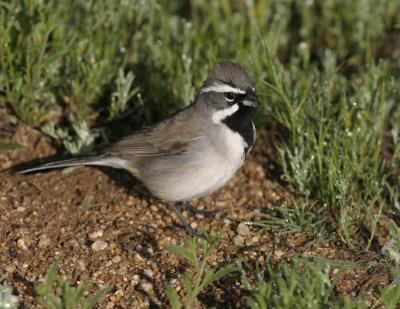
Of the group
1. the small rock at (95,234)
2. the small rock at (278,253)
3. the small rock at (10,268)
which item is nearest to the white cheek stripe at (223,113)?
the small rock at (278,253)

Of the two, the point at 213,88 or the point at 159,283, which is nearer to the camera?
the point at 159,283

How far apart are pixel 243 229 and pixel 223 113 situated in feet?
3.25

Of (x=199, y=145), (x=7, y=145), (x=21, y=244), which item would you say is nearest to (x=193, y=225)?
(x=199, y=145)

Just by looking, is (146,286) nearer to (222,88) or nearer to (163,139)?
(163,139)

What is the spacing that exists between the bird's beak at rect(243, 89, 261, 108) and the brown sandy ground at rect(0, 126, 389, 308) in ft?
3.19

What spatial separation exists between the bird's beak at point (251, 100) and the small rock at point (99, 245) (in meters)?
1.62

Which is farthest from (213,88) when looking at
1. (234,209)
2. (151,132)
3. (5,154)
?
(5,154)

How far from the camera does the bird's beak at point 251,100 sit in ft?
18.7

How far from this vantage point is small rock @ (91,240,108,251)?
5505 millimetres

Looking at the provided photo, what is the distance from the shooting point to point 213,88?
5.89 metres

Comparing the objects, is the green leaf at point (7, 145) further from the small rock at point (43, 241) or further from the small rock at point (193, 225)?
the small rock at point (193, 225)

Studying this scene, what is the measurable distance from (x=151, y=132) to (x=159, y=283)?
1552 mm

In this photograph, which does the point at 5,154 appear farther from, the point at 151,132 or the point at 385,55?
the point at 385,55

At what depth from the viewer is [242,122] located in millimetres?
5848
